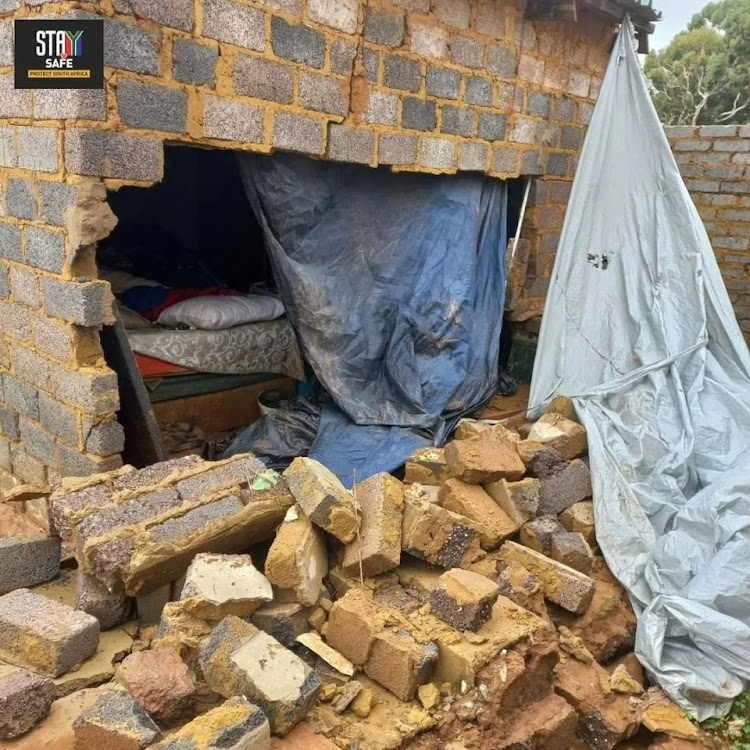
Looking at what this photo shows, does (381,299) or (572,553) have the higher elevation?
(381,299)

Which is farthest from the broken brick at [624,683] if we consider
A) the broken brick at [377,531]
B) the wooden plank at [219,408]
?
the wooden plank at [219,408]

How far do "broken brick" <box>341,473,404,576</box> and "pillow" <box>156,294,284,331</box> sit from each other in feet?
7.88

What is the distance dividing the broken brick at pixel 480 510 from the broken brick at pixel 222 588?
112 cm

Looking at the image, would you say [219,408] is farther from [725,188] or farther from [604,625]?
[725,188]

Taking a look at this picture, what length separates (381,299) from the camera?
4.71 metres

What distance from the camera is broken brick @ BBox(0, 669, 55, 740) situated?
7.15 ft

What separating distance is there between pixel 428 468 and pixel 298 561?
1.26 metres

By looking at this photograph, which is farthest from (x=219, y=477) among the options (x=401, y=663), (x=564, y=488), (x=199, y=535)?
(x=564, y=488)

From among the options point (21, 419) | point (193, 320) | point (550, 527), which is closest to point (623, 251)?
point (550, 527)

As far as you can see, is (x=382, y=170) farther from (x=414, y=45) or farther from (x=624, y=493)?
(x=624, y=493)

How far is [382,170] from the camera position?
470 cm

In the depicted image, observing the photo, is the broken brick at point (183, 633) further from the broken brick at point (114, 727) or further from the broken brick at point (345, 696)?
the broken brick at point (345, 696)

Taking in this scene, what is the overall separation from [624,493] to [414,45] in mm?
2962

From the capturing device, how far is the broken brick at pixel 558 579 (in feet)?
10.4
